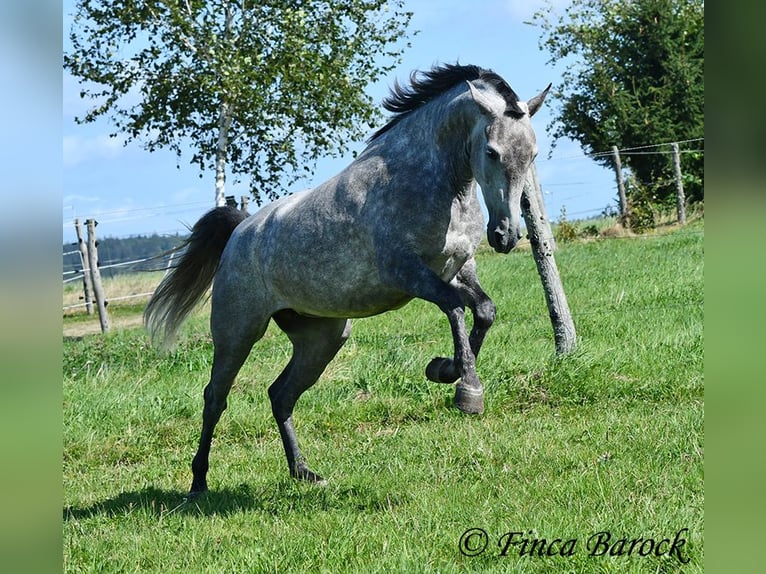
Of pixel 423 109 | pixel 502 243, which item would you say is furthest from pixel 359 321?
pixel 502 243

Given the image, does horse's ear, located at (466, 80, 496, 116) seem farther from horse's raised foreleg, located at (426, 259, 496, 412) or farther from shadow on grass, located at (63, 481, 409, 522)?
shadow on grass, located at (63, 481, 409, 522)

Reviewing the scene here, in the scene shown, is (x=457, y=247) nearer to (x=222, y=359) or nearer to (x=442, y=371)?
(x=442, y=371)

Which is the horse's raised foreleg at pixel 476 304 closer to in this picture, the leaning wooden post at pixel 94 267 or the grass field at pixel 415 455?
the grass field at pixel 415 455

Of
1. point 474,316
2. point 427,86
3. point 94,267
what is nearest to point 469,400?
point 474,316

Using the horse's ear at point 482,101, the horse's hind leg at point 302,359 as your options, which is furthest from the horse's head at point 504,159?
the horse's hind leg at point 302,359

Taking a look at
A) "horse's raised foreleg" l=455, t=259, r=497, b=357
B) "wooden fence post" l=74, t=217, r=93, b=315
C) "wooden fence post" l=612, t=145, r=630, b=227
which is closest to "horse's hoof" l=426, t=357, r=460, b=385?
"horse's raised foreleg" l=455, t=259, r=497, b=357

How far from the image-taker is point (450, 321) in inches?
167

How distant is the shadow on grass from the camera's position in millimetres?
4926

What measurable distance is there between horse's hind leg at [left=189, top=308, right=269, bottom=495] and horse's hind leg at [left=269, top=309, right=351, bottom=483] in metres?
0.24

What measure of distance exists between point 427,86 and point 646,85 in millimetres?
22361
